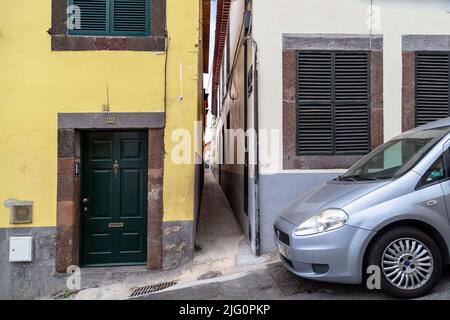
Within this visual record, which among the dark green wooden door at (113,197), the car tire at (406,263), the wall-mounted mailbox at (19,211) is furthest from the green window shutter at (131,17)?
the car tire at (406,263)

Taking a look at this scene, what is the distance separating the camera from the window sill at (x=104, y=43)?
18.3 ft

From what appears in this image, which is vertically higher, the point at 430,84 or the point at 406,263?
the point at 430,84

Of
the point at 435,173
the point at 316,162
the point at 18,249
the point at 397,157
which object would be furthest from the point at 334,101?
the point at 18,249

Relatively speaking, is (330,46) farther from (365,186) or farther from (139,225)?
(139,225)

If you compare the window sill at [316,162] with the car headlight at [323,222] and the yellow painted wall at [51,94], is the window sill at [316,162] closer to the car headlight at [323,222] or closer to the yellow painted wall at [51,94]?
the yellow painted wall at [51,94]

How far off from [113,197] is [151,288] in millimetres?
1706

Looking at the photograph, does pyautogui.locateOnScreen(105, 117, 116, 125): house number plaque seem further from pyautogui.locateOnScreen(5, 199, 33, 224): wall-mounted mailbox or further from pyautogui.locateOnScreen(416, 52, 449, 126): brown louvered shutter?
pyautogui.locateOnScreen(416, 52, 449, 126): brown louvered shutter

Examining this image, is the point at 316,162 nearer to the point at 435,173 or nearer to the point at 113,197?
the point at 435,173

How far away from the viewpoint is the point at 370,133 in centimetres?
578

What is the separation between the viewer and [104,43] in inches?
221

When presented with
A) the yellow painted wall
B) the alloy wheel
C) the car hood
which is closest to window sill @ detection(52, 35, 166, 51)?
the yellow painted wall

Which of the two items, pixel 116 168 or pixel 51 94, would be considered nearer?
pixel 51 94

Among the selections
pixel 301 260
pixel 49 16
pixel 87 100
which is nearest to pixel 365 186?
pixel 301 260

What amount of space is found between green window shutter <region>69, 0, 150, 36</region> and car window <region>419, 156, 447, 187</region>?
182 inches
